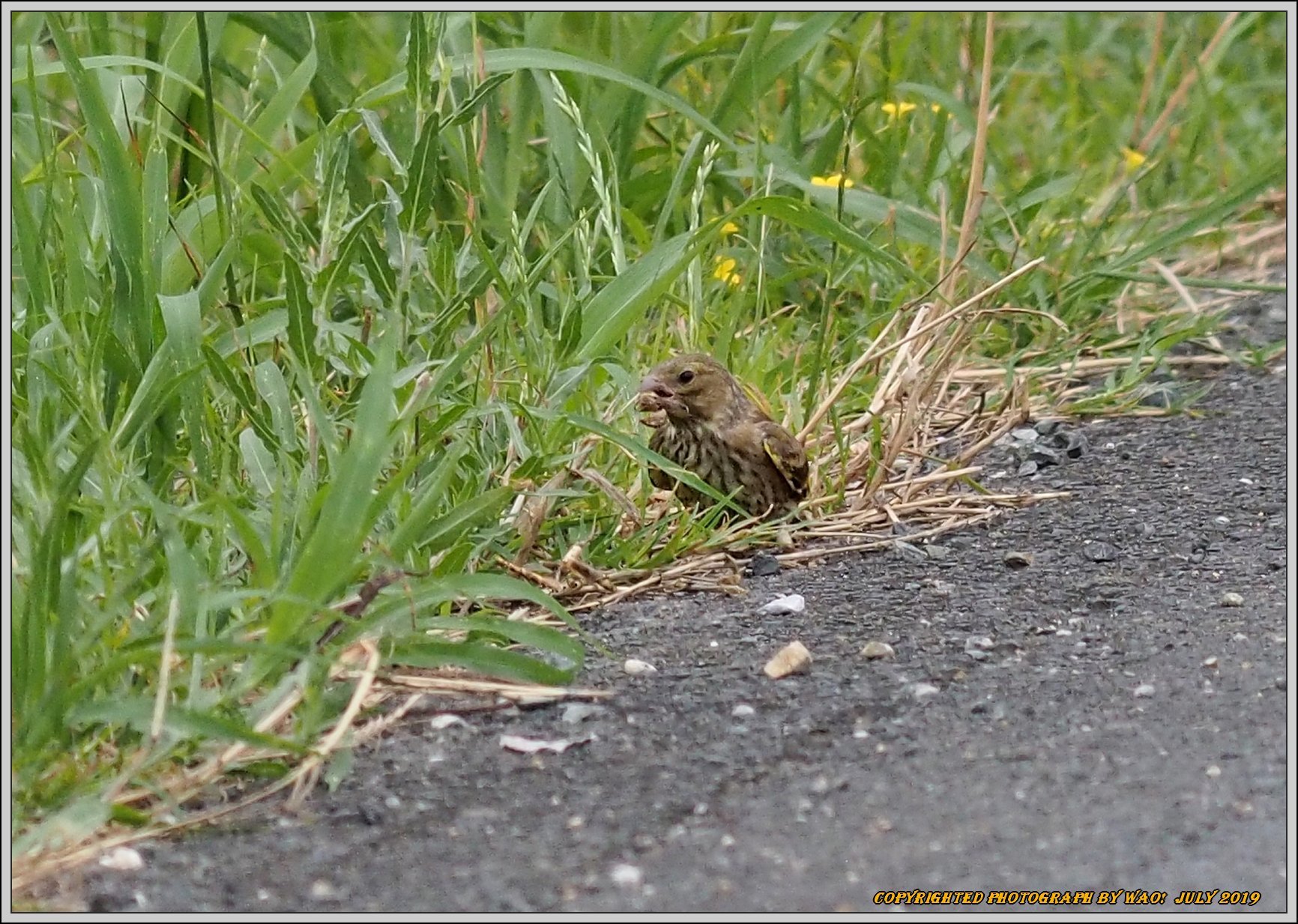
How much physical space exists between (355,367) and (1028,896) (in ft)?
6.20

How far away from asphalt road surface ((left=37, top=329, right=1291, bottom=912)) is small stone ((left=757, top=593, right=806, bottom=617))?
32mm

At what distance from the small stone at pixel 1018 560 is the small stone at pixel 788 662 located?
758 mm

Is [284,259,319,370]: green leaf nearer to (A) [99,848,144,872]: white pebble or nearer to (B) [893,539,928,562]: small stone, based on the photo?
(A) [99,848,144,872]: white pebble

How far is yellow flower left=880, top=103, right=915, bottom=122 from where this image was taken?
573cm

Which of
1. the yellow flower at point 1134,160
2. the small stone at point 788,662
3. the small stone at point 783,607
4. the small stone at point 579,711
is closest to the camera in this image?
the small stone at point 579,711

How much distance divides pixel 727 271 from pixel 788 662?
2.04 m

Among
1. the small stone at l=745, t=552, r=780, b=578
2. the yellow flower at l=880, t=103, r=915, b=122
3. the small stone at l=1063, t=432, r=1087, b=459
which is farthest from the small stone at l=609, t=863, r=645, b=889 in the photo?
the yellow flower at l=880, t=103, r=915, b=122

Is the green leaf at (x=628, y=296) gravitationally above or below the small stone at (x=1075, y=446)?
above

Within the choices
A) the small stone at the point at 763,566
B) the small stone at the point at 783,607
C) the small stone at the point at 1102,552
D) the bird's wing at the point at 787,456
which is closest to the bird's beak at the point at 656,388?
the bird's wing at the point at 787,456

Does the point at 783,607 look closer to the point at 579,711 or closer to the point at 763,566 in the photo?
the point at 763,566

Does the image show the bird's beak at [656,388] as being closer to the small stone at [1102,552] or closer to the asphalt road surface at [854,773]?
the asphalt road surface at [854,773]

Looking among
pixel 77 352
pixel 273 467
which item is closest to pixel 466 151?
pixel 273 467

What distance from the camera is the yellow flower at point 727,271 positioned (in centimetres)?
504

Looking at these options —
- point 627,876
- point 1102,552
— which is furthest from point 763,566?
point 627,876
